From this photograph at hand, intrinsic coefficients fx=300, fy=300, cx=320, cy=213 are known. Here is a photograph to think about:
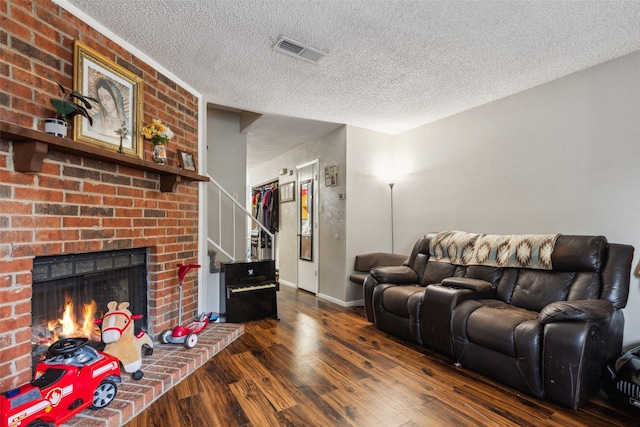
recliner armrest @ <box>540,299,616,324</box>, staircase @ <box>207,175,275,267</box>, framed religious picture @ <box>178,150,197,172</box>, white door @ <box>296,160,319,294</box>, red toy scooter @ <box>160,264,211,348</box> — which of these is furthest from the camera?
white door @ <box>296,160,319,294</box>

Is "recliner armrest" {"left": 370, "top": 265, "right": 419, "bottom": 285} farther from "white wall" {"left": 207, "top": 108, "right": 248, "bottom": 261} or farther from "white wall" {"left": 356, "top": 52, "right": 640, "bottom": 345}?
"white wall" {"left": 207, "top": 108, "right": 248, "bottom": 261}

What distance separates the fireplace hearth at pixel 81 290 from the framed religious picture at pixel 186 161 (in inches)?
32.4

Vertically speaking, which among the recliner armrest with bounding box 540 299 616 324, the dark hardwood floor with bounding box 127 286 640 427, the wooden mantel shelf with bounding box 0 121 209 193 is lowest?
the dark hardwood floor with bounding box 127 286 640 427

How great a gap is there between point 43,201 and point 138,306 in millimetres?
1150

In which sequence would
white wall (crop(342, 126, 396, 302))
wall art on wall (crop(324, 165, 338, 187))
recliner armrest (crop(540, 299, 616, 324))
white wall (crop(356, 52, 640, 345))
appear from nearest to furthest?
recliner armrest (crop(540, 299, 616, 324)), white wall (crop(356, 52, 640, 345)), white wall (crop(342, 126, 396, 302)), wall art on wall (crop(324, 165, 338, 187))

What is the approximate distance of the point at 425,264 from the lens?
11.3 feet

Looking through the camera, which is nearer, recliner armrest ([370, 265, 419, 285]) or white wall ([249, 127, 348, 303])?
recliner armrest ([370, 265, 419, 285])

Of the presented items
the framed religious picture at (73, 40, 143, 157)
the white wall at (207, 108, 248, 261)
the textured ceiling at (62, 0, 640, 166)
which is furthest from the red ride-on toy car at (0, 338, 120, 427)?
the white wall at (207, 108, 248, 261)

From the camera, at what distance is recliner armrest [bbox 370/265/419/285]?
10.7ft

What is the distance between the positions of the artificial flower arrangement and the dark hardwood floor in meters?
1.84

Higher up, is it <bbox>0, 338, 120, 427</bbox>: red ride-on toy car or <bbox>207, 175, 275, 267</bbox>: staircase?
<bbox>207, 175, 275, 267</bbox>: staircase

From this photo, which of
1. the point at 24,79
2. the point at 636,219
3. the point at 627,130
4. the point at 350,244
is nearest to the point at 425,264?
the point at 350,244

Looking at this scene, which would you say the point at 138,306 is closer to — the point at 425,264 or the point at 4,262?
the point at 4,262

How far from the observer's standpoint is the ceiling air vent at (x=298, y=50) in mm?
2170
